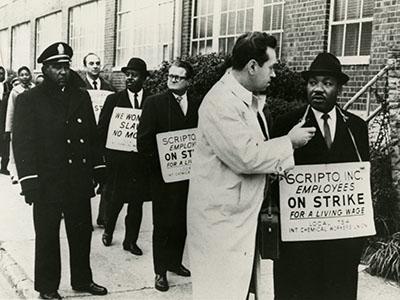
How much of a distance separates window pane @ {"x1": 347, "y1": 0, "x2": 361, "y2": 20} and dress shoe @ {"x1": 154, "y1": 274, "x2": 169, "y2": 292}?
563 centimetres

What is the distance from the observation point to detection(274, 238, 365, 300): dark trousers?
369 centimetres

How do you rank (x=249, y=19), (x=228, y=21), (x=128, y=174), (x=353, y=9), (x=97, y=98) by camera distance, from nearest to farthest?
(x=128, y=174) → (x=97, y=98) → (x=353, y=9) → (x=249, y=19) → (x=228, y=21)

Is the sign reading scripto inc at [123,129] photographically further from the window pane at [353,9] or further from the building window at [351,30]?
the window pane at [353,9]

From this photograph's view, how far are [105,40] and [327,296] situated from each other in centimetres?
1602

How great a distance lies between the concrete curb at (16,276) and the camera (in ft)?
17.2

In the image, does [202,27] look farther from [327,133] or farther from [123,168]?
[327,133]

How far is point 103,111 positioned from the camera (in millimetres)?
6789

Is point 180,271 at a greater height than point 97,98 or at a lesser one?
lesser

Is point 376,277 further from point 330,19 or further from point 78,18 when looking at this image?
point 78,18

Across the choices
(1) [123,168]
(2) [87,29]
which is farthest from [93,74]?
(2) [87,29]

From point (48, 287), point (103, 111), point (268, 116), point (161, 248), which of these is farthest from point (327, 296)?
point (103, 111)

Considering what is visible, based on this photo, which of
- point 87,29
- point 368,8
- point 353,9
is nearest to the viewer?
point 368,8

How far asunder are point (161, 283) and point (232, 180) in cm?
245

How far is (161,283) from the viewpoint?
211 inches
